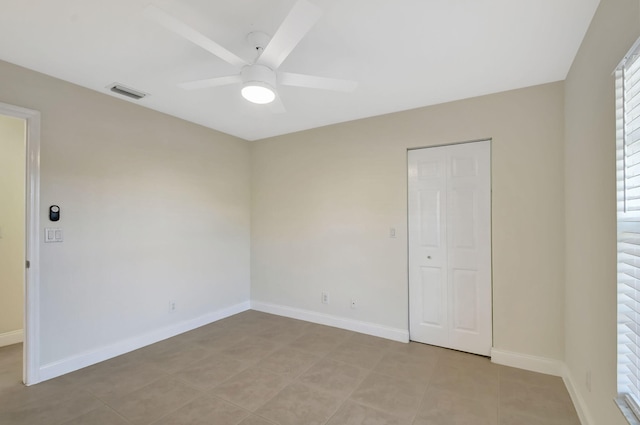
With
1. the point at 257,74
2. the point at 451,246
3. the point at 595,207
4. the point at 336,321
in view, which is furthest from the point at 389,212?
the point at 257,74

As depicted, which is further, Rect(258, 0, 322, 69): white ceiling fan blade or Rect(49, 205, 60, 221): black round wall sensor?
Rect(49, 205, 60, 221): black round wall sensor

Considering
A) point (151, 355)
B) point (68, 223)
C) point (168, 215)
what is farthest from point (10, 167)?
point (151, 355)

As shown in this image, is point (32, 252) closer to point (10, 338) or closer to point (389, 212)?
point (10, 338)

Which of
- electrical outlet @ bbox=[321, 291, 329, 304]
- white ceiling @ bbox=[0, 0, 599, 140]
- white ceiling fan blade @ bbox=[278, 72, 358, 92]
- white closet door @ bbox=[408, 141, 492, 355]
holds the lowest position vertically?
electrical outlet @ bbox=[321, 291, 329, 304]

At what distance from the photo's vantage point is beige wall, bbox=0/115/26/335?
3.16 m

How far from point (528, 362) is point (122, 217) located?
4.16 m

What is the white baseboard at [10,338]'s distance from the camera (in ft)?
10.1

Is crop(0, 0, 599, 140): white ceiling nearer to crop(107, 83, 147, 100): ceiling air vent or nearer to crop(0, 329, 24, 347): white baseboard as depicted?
crop(107, 83, 147, 100): ceiling air vent

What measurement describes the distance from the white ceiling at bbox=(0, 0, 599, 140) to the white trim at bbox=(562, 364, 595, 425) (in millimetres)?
2462

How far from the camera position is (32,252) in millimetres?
2342

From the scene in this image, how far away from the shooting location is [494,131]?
2770 millimetres

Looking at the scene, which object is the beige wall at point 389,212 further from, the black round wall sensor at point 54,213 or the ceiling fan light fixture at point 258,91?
the black round wall sensor at point 54,213

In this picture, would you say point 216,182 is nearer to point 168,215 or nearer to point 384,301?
point 168,215

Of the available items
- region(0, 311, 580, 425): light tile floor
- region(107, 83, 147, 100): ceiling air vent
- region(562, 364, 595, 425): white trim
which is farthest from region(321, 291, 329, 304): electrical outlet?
region(107, 83, 147, 100): ceiling air vent
